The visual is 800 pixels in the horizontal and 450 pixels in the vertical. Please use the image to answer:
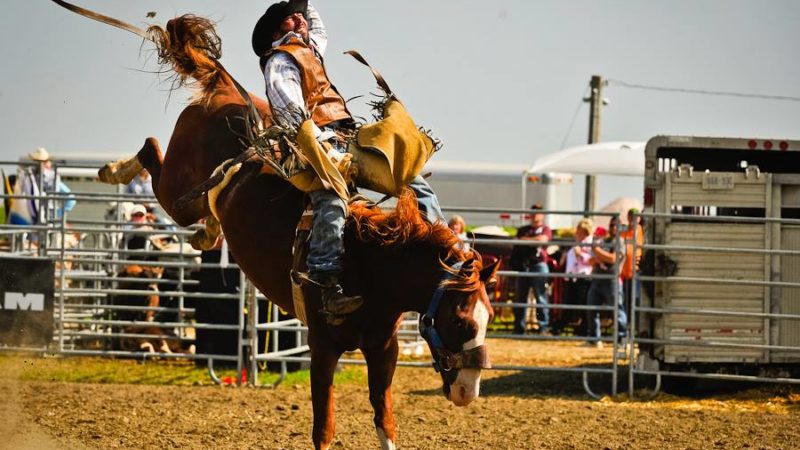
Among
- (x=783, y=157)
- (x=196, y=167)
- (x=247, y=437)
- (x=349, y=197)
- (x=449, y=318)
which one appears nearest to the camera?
(x=449, y=318)

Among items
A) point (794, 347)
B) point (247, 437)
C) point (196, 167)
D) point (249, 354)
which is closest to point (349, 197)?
point (196, 167)

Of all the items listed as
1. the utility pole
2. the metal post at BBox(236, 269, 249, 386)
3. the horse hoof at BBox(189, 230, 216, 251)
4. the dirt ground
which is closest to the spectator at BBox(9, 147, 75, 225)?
the metal post at BBox(236, 269, 249, 386)

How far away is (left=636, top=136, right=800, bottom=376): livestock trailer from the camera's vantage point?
10.5m

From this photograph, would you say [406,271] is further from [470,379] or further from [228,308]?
[228,308]

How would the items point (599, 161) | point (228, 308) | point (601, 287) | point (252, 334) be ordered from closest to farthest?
point (252, 334) → point (228, 308) → point (601, 287) → point (599, 161)

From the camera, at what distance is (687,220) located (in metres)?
10.7

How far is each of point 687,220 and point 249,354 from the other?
441 centimetres

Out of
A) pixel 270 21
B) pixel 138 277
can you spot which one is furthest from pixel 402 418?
Answer: pixel 138 277

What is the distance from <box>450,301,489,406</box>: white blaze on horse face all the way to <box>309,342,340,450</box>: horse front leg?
2.37ft

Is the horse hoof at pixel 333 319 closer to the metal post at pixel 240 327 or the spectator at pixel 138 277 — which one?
the metal post at pixel 240 327

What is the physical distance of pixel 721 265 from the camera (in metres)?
10.6

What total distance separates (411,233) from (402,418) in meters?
3.28

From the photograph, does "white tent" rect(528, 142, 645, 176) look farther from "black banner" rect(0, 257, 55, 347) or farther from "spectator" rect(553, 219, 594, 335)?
"black banner" rect(0, 257, 55, 347)

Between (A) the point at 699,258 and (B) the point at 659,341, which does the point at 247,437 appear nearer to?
(B) the point at 659,341
